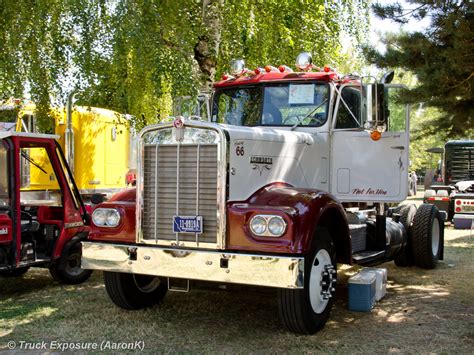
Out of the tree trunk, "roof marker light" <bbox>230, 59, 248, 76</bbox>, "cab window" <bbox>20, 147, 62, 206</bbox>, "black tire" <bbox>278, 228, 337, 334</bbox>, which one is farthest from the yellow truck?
"black tire" <bbox>278, 228, 337, 334</bbox>

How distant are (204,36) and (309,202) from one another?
4643 millimetres

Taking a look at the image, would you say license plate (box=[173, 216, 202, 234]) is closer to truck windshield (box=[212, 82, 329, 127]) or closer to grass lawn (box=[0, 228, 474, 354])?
grass lawn (box=[0, 228, 474, 354])

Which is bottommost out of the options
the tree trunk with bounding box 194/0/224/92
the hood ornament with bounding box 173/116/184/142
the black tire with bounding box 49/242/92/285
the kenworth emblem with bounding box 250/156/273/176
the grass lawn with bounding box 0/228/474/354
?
the grass lawn with bounding box 0/228/474/354

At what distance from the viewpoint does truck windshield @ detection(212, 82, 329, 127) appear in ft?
20.8

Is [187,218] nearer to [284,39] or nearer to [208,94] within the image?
[208,94]

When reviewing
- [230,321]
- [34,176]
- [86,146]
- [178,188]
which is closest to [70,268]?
[230,321]

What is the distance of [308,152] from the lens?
6008 millimetres

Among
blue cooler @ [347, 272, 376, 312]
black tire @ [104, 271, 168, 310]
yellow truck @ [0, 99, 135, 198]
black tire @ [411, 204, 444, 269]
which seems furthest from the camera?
yellow truck @ [0, 99, 135, 198]

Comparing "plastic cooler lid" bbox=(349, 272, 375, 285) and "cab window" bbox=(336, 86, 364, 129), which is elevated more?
"cab window" bbox=(336, 86, 364, 129)

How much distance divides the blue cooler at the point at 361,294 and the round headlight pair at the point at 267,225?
5.20ft

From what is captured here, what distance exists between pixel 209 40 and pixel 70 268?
13.1ft

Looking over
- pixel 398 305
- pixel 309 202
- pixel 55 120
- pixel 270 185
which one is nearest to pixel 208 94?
pixel 270 185

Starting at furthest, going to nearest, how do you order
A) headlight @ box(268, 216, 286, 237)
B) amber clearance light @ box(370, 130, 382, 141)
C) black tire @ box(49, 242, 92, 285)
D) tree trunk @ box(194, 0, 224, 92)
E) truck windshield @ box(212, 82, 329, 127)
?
tree trunk @ box(194, 0, 224, 92), black tire @ box(49, 242, 92, 285), truck windshield @ box(212, 82, 329, 127), amber clearance light @ box(370, 130, 382, 141), headlight @ box(268, 216, 286, 237)

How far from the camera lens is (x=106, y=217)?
527cm
